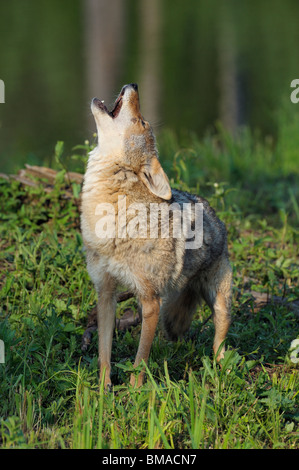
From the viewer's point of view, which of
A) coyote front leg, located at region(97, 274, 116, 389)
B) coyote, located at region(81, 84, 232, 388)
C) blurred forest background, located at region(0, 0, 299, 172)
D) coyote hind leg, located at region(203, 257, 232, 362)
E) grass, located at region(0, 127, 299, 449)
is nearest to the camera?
grass, located at region(0, 127, 299, 449)

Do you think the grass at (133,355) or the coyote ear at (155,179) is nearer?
the grass at (133,355)

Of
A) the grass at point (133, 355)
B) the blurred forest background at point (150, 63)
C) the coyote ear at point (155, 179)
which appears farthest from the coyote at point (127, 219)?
the blurred forest background at point (150, 63)

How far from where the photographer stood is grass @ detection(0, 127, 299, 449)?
12.3 feet

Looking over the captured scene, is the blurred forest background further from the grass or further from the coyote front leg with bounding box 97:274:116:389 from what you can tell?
the coyote front leg with bounding box 97:274:116:389

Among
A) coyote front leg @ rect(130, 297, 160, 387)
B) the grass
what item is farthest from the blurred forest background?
coyote front leg @ rect(130, 297, 160, 387)

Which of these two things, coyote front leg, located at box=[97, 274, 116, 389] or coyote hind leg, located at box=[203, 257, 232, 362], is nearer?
coyote front leg, located at box=[97, 274, 116, 389]

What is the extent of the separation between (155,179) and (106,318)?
0.98 metres

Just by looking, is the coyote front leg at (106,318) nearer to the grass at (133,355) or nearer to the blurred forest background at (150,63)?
the grass at (133,355)

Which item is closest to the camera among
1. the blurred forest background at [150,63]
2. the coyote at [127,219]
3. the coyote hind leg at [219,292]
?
the coyote at [127,219]

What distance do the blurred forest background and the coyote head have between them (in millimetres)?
7031

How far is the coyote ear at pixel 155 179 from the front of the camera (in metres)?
4.39

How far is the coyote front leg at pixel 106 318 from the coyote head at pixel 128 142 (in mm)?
708

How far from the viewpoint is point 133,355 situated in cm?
494

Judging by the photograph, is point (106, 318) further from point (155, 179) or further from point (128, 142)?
point (128, 142)
